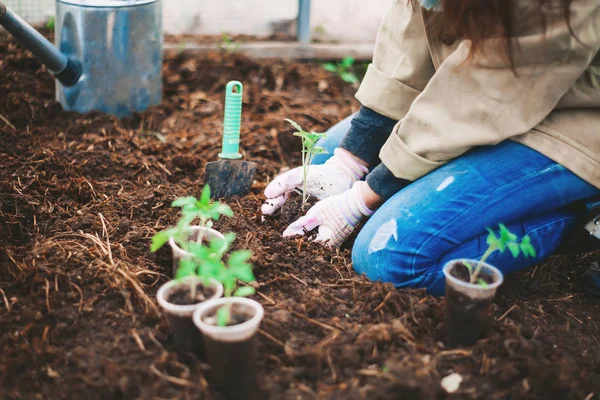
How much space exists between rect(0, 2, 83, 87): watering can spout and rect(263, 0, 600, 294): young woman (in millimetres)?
1348

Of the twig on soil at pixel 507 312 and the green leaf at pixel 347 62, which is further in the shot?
the green leaf at pixel 347 62

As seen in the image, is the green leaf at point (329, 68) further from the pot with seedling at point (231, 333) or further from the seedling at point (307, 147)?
the pot with seedling at point (231, 333)

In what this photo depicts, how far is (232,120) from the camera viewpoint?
2096 millimetres

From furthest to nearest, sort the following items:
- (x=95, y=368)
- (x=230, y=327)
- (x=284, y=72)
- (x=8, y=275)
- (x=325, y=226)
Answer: (x=284, y=72), (x=325, y=226), (x=8, y=275), (x=95, y=368), (x=230, y=327)

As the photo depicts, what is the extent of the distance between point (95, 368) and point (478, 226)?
3.49ft

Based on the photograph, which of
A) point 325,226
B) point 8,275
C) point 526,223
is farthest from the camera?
point 325,226

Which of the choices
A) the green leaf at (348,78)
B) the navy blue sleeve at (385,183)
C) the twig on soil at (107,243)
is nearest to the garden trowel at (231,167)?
the twig on soil at (107,243)

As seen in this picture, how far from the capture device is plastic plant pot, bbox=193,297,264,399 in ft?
3.90

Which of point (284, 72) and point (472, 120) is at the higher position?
point (472, 120)

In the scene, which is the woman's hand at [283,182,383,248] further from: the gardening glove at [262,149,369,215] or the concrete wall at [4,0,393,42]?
the concrete wall at [4,0,393,42]

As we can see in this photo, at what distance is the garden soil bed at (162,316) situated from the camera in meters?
1.31

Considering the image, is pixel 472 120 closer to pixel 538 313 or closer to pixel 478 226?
pixel 478 226

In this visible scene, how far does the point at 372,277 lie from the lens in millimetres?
1757

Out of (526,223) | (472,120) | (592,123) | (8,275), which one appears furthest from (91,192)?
(592,123)
